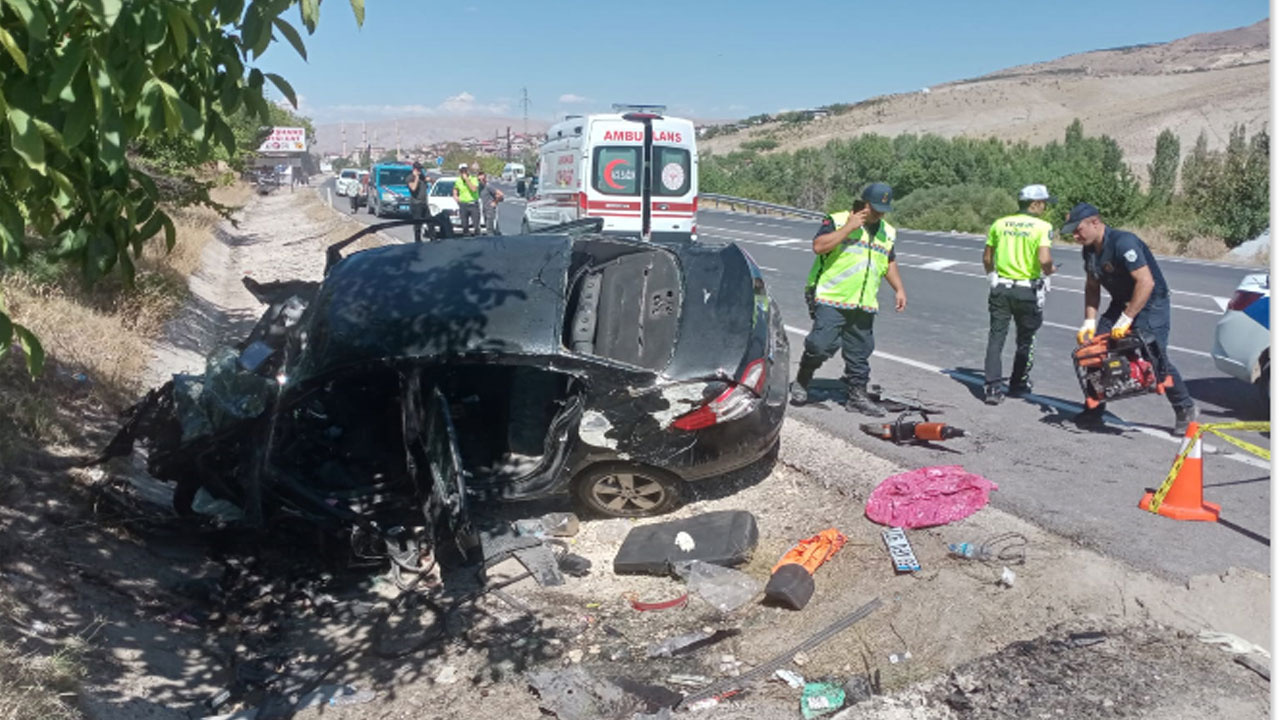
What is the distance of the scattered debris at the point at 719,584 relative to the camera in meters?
5.17

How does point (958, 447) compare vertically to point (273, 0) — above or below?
below

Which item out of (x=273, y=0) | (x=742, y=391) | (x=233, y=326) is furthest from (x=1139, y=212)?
(x=273, y=0)

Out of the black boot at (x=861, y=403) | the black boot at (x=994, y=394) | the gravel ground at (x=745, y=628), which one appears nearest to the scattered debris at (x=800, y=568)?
the gravel ground at (x=745, y=628)

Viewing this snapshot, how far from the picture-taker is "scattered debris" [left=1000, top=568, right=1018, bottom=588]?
474 centimetres

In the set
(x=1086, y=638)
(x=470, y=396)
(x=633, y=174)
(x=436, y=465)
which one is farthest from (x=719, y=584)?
(x=633, y=174)

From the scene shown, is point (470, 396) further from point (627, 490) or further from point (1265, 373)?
point (1265, 373)

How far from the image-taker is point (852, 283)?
7.70 meters

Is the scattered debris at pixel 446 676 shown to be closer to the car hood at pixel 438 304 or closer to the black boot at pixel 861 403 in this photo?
the car hood at pixel 438 304

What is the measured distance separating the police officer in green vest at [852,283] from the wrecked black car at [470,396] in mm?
1137

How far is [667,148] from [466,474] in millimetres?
10572

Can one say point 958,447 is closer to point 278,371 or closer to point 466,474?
point 466,474

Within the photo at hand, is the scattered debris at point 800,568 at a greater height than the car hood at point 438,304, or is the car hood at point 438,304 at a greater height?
the car hood at point 438,304

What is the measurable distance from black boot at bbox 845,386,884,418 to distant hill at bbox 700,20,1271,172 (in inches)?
2538

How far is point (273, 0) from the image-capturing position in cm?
269
